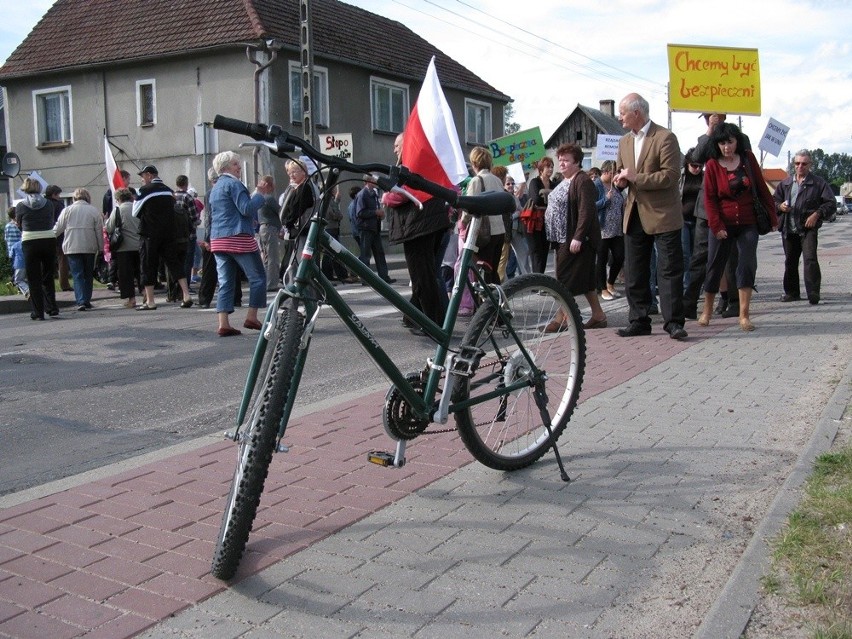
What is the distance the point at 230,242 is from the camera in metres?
9.57

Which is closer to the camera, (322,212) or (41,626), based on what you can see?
(41,626)

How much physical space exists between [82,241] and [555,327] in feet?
35.1

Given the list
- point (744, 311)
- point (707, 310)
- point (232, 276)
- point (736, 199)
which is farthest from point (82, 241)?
point (744, 311)

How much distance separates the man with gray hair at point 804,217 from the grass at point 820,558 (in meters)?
7.68

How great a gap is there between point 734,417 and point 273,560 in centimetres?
323

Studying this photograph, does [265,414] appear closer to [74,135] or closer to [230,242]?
[230,242]

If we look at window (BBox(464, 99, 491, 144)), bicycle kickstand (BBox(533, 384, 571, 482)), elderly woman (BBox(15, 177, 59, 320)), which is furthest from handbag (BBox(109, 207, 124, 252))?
window (BBox(464, 99, 491, 144))

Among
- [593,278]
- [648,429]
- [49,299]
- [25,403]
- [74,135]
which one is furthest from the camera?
[74,135]

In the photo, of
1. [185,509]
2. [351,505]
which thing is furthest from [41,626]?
[351,505]

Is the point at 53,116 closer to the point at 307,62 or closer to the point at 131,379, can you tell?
the point at 307,62

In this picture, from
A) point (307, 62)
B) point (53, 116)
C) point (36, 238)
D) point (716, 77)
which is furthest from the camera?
point (53, 116)

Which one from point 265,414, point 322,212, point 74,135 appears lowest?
point 265,414

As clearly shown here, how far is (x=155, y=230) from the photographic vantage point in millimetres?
12789

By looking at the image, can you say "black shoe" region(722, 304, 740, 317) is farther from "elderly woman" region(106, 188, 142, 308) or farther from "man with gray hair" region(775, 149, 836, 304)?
"elderly woman" region(106, 188, 142, 308)
